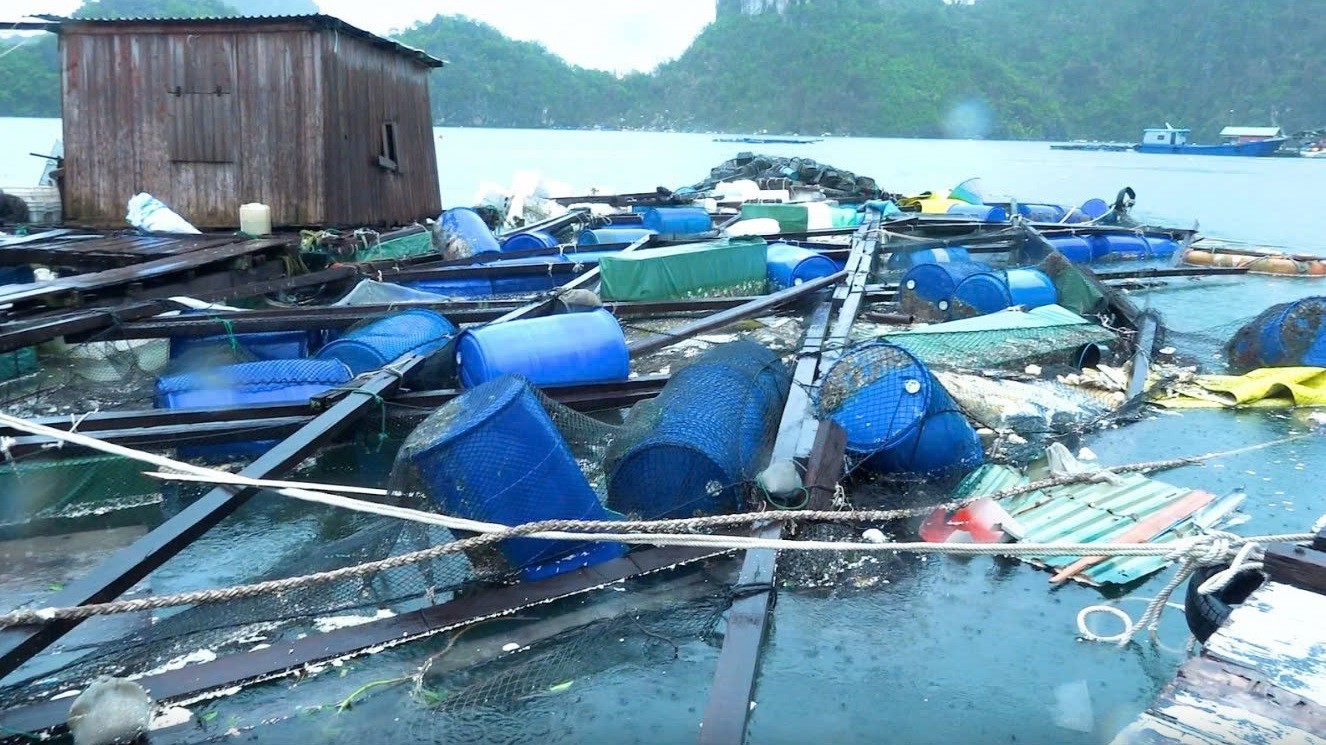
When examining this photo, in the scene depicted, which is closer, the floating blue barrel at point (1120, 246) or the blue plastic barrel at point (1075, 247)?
the blue plastic barrel at point (1075, 247)

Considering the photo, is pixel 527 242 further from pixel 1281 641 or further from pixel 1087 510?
pixel 1281 641

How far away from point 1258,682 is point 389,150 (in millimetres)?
16683

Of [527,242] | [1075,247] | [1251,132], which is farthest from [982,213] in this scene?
[1251,132]

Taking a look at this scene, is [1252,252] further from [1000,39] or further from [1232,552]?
[1000,39]

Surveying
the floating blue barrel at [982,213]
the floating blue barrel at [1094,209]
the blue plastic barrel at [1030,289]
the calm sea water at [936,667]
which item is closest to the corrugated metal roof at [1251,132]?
the floating blue barrel at [1094,209]

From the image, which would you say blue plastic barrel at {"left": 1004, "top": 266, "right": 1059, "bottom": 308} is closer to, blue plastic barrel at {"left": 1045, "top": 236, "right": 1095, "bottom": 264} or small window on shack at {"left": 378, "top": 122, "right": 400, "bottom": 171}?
blue plastic barrel at {"left": 1045, "top": 236, "right": 1095, "bottom": 264}

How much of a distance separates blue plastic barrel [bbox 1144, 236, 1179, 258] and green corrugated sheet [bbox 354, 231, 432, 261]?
16148mm

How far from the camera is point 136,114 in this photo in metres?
14.8

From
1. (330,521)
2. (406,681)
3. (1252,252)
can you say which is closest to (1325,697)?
(406,681)

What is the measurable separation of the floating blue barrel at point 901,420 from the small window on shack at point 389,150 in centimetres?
1234

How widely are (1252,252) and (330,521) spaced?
21.0 meters

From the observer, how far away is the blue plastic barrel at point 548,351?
7215 mm

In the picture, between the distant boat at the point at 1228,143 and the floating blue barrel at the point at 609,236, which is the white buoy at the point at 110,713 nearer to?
the floating blue barrel at the point at 609,236

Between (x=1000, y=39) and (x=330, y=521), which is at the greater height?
(x=1000, y=39)
